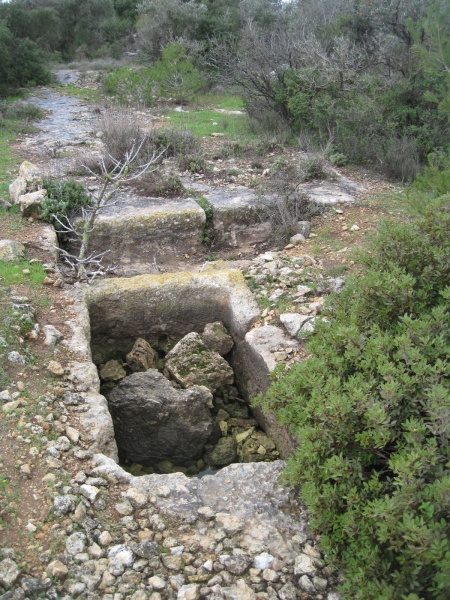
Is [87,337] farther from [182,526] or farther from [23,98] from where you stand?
[23,98]

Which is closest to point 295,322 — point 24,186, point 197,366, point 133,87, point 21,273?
point 197,366

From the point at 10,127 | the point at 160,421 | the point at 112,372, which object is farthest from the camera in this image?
the point at 10,127

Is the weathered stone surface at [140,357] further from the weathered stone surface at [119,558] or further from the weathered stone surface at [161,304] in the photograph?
the weathered stone surface at [119,558]

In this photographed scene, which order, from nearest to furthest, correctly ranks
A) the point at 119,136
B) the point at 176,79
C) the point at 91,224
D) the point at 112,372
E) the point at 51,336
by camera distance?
the point at 51,336 < the point at 112,372 < the point at 91,224 < the point at 119,136 < the point at 176,79

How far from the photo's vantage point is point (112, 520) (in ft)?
9.93

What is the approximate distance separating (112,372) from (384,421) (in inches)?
131

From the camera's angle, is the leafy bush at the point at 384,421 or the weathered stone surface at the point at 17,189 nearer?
the leafy bush at the point at 384,421

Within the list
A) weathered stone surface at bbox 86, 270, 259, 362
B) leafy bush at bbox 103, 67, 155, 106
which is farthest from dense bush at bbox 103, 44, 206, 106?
weathered stone surface at bbox 86, 270, 259, 362

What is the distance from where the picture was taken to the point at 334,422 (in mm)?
2586

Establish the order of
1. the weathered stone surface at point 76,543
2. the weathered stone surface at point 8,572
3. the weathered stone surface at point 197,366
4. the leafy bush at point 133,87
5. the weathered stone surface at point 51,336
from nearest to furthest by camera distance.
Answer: the weathered stone surface at point 8,572, the weathered stone surface at point 76,543, the weathered stone surface at point 51,336, the weathered stone surface at point 197,366, the leafy bush at point 133,87

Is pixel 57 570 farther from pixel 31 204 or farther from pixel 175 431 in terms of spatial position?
pixel 31 204

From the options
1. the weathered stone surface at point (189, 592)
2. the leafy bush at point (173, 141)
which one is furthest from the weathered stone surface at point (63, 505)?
the leafy bush at point (173, 141)

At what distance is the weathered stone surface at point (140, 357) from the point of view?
17.4 ft

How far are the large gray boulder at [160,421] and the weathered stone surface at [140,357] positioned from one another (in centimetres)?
61
